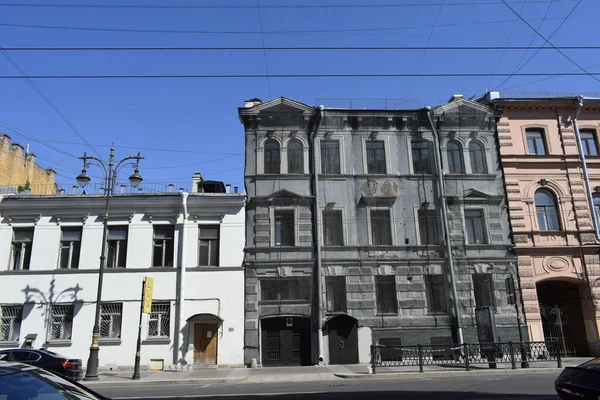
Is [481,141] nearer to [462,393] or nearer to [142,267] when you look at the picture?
[462,393]

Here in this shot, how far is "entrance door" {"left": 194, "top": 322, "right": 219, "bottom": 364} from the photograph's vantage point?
21703mm

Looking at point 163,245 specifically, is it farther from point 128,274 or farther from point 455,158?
point 455,158

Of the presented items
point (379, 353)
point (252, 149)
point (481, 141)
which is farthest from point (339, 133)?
point (379, 353)

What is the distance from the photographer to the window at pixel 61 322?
2183cm

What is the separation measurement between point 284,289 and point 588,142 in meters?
20.2

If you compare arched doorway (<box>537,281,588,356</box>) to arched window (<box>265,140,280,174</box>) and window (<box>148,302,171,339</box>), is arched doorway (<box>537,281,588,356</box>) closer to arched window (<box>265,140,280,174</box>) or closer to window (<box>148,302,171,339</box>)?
arched window (<box>265,140,280,174</box>)

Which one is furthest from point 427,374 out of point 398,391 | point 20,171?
point 20,171

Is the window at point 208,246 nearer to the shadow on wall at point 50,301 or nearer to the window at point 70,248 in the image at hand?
the shadow on wall at point 50,301

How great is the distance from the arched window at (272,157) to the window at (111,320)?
1062cm

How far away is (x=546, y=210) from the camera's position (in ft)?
81.8

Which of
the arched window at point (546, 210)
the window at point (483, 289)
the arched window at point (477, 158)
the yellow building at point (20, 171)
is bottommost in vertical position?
the window at point (483, 289)

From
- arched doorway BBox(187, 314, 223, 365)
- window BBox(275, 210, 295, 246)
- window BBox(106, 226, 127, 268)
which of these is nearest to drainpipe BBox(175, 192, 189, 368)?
arched doorway BBox(187, 314, 223, 365)

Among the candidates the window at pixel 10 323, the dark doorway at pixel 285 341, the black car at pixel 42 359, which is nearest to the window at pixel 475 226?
the dark doorway at pixel 285 341

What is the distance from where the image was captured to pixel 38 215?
76.5 feet
